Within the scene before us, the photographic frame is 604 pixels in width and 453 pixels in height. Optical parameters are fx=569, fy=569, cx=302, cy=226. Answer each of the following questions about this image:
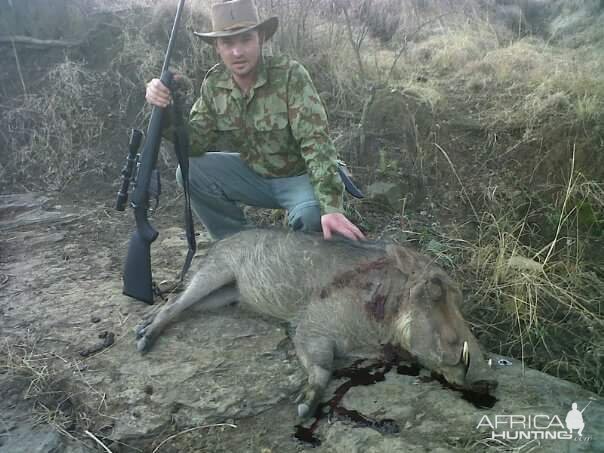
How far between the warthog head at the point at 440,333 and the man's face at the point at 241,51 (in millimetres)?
1819

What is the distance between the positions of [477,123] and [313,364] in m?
3.52

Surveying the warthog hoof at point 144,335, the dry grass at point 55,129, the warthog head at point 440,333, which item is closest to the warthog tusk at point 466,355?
the warthog head at point 440,333

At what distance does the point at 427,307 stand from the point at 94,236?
3.29 metres

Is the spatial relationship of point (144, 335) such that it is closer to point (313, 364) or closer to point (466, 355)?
point (313, 364)

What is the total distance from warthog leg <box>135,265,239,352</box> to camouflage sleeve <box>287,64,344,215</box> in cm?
86

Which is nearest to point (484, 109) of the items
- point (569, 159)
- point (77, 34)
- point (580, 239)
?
point (569, 159)

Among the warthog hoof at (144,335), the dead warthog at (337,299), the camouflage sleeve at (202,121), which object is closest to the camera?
the dead warthog at (337,299)

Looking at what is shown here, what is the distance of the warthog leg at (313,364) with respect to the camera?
2906mm

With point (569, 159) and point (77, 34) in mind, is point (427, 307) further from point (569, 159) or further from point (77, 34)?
point (77, 34)

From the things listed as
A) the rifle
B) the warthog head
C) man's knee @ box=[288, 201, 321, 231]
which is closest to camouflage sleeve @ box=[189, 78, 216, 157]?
the rifle

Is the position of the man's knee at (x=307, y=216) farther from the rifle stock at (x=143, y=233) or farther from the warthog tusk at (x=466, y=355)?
the warthog tusk at (x=466, y=355)

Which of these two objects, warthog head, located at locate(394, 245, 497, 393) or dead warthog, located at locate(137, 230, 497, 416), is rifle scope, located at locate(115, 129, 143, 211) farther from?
warthog head, located at locate(394, 245, 497, 393)

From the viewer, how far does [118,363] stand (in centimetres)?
333

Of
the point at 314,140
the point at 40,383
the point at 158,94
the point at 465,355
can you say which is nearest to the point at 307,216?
the point at 314,140
